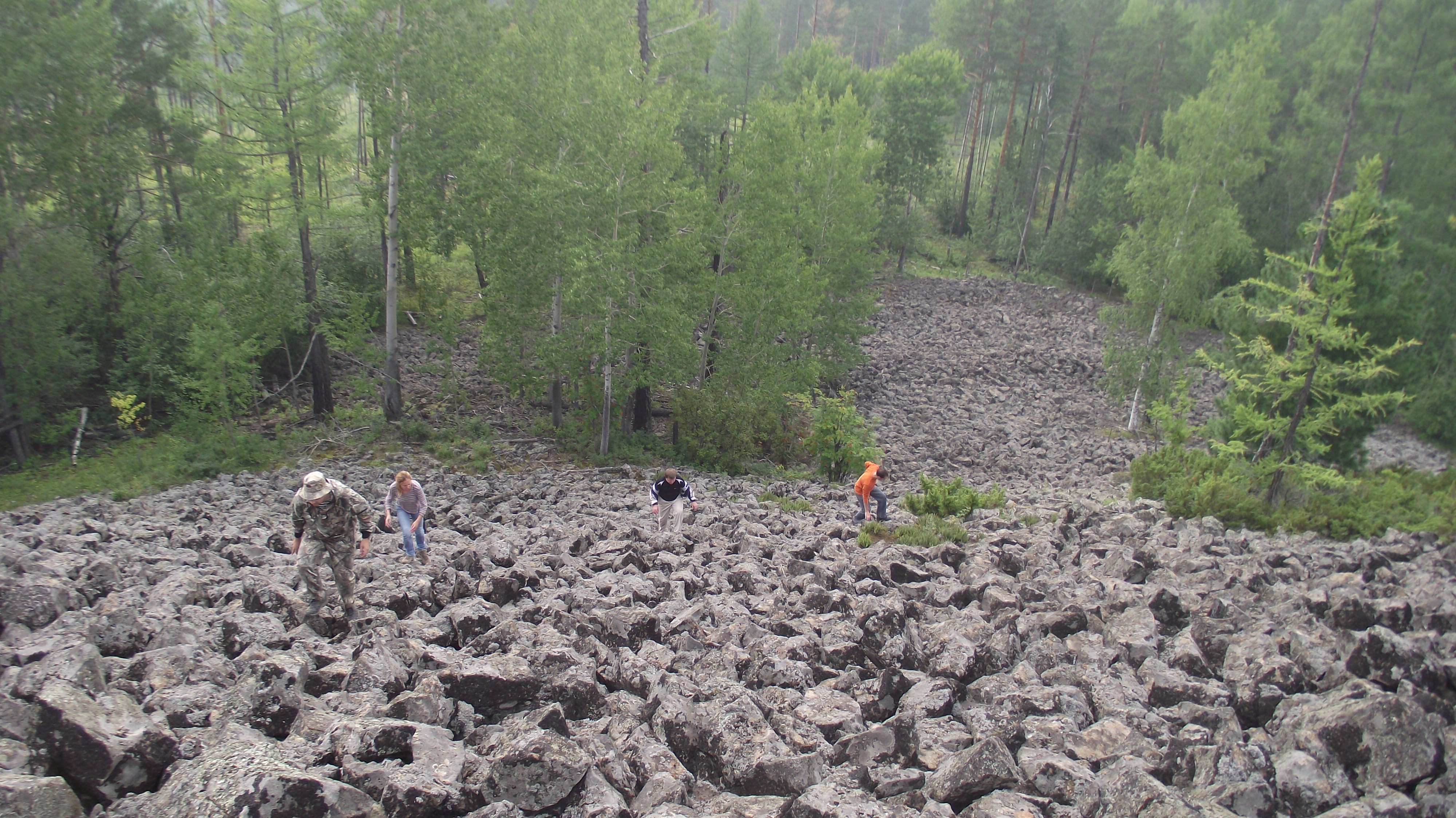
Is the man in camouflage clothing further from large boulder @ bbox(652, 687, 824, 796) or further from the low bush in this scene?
the low bush

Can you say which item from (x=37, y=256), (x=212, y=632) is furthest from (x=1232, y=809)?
(x=37, y=256)

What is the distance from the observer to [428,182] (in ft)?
65.9

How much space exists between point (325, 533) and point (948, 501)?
1138 cm

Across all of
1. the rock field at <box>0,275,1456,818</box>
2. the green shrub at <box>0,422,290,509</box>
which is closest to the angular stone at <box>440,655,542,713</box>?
the rock field at <box>0,275,1456,818</box>

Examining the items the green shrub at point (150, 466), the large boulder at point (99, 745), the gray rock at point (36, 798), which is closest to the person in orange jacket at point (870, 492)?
the large boulder at point (99, 745)

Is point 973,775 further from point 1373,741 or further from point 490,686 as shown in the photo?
point 490,686

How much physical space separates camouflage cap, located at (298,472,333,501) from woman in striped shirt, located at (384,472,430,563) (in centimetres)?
247

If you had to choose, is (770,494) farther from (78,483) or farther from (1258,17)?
(1258,17)

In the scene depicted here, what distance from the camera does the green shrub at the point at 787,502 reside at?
52.0 feet

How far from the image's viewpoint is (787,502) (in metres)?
16.2

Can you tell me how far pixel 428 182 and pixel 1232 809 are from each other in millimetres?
20951

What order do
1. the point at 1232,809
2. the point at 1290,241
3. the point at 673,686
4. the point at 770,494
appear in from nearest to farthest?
the point at 1232,809 → the point at 673,686 → the point at 770,494 → the point at 1290,241

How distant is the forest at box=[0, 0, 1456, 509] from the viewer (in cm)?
1800

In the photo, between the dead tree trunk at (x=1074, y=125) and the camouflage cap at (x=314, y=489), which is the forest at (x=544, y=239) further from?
the dead tree trunk at (x=1074, y=125)
